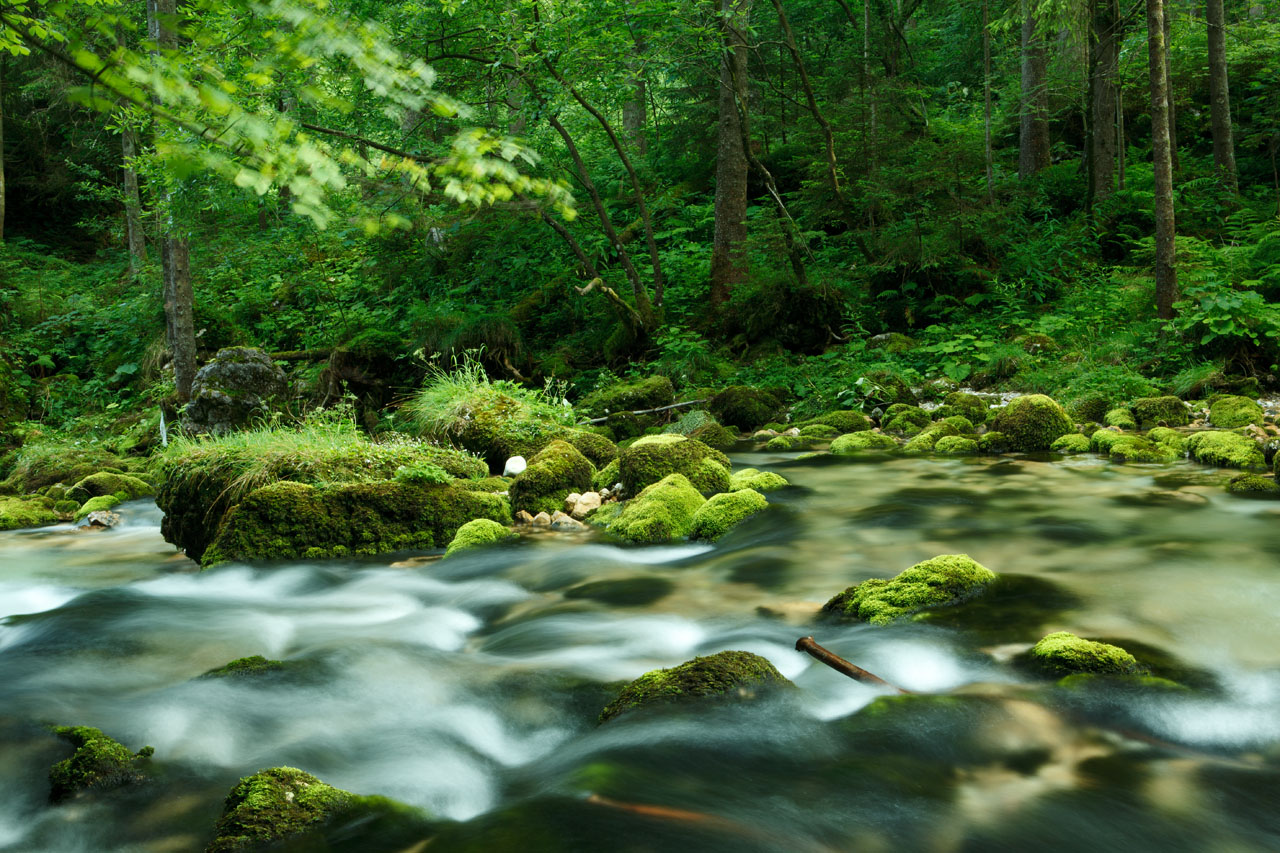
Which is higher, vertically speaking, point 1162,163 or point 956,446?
point 1162,163

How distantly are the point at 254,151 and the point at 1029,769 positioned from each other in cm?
349

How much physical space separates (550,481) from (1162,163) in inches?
373

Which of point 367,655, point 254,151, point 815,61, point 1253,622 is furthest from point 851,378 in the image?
point 815,61

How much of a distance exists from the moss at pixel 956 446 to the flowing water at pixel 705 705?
2546 millimetres

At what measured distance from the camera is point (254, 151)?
2941mm

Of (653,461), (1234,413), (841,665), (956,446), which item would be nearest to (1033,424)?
(956,446)

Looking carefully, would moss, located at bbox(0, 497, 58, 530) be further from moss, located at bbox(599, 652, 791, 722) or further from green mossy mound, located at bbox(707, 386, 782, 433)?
moss, located at bbox(599, 652, 791, 722)

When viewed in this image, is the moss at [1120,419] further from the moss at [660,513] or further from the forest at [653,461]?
the moss at [660,513]

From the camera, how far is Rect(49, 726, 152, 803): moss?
122 inches

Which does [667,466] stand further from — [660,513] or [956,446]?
[956,446]

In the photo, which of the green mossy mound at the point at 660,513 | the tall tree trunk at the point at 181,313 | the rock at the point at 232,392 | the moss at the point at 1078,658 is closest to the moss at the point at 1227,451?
the green mossy mound at the point at 660,513

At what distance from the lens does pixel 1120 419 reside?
997 cm

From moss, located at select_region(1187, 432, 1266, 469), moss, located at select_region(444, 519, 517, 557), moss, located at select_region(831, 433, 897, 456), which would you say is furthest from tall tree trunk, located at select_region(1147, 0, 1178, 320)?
moss, located at select_region(444, 519, 517, 557)

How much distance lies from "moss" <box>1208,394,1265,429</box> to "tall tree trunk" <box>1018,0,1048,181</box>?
9627mm
